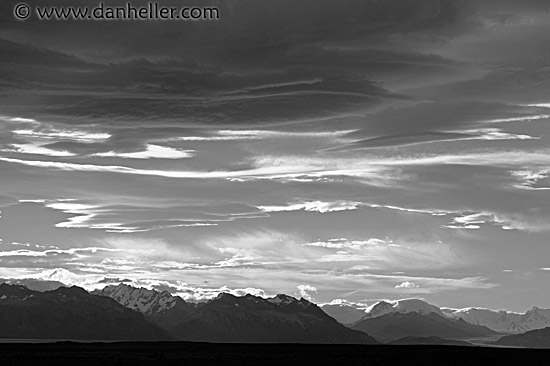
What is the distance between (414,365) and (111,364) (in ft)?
212

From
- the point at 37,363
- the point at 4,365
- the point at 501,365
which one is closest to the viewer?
the point at 4,365

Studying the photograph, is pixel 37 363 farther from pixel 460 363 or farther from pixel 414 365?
pixel 460 363

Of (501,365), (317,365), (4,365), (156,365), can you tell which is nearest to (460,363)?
(501,365)

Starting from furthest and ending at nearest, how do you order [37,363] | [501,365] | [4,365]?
[501,365], [37,363], [4,365]

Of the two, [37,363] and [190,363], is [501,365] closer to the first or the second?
[190,363]

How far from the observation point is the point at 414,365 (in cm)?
19125

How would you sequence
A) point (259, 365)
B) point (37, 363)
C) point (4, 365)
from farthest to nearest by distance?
point (259, 365) < point (37, 363) < point (4, 365)

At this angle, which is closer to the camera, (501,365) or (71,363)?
(71,363)

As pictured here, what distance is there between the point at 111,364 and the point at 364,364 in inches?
2111

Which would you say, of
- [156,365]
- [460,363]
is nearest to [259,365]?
[156,365]

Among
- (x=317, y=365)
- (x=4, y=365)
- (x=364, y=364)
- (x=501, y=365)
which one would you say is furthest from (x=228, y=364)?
(x=501, y=365)

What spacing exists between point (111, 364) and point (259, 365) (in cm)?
2922

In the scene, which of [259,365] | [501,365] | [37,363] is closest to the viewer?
[37,363]

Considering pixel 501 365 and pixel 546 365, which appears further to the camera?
pixel 501 365
